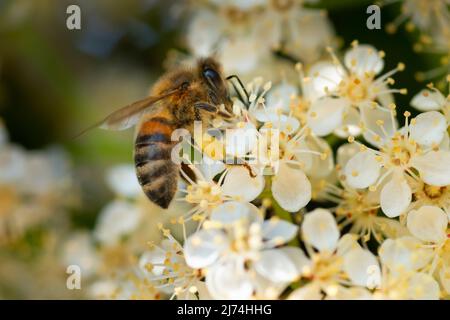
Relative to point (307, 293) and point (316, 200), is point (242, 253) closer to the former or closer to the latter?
point (307, 293)

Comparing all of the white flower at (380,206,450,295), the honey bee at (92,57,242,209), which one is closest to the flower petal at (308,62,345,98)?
the honey bee at (92,57,242,209)

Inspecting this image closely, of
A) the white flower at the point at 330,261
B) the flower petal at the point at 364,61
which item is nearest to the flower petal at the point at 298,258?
the white flower at the point at 330,261

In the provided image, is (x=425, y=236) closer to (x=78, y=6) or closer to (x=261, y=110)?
(x=261, y=110)

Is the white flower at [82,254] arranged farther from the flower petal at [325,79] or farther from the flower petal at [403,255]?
the flower petal at [403,255]

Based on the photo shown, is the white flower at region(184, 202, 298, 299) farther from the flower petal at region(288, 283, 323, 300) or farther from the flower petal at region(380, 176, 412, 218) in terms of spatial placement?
the flower petal at region(380, 176, 412, 218)

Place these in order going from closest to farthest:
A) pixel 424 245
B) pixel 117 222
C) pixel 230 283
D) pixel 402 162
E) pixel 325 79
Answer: pixel 230 283, pixel 424 245, pixel 402 162, pixel 325 79, pixel 117 222

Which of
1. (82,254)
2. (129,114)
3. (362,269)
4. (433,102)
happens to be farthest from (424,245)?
(82,254)
